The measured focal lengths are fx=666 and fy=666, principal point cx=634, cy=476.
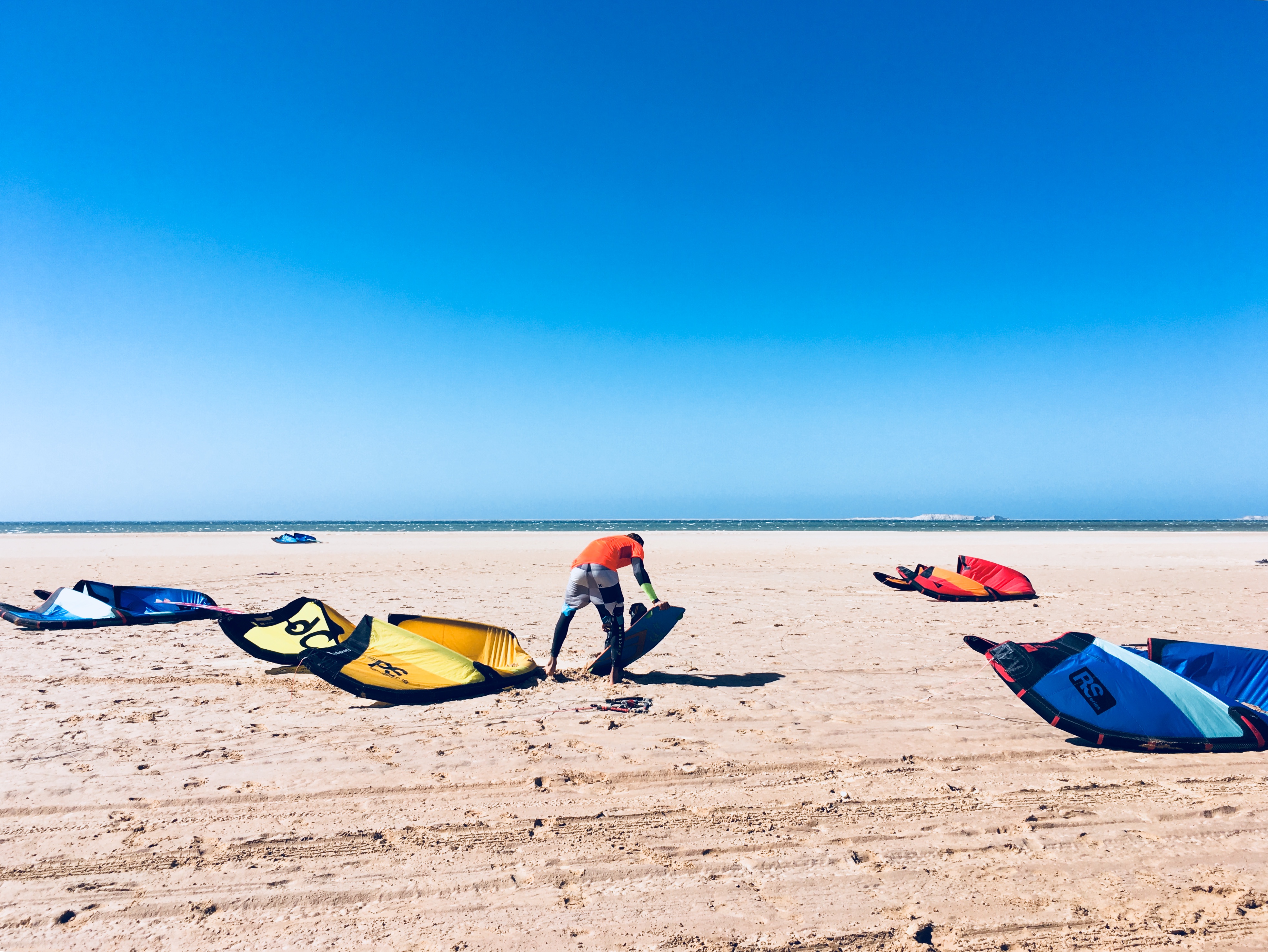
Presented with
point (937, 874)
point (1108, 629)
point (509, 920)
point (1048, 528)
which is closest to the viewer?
point (509, 920)

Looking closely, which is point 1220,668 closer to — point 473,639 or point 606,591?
point 606,591

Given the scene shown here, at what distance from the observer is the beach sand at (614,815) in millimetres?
2926

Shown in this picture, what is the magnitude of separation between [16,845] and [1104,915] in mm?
5348

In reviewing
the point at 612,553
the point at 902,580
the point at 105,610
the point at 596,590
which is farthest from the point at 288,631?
the point at 902,580

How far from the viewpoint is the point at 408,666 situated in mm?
6246

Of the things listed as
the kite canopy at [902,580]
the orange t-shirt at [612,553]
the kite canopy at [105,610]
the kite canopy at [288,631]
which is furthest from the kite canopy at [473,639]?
the kite canopy at [902,580]

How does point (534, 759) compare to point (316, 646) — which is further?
point (316, 646)

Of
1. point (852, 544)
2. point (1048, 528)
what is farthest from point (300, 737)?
point (1048, 528)

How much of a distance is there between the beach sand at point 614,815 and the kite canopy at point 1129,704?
15cm

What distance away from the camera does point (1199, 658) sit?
556 cm

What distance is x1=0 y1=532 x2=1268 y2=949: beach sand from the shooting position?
2926mm

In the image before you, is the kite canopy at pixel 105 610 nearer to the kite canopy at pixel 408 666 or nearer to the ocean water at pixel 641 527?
the kite canopy at pixel 408 666

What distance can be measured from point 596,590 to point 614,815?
3.06 metres

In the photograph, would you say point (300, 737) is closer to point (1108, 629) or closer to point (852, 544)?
point (1108, 629)
